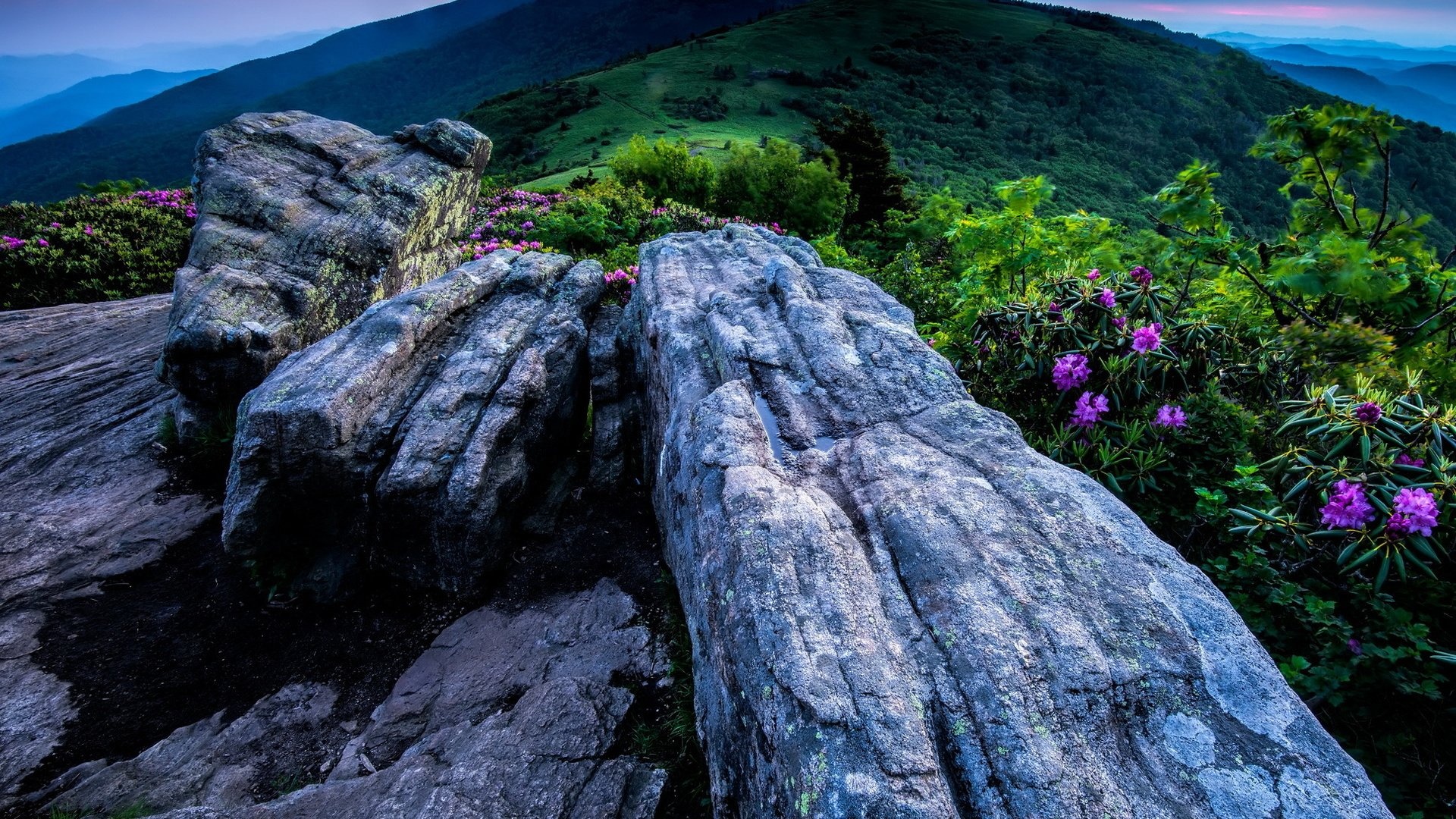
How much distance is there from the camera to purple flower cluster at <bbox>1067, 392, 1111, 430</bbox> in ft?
24.4

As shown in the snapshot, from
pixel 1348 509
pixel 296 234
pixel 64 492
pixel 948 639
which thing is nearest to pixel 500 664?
pixel 948 639

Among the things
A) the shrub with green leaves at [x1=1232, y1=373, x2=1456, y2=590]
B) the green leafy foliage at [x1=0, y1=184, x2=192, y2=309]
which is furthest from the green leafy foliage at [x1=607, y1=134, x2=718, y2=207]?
the shrub with green leaves at [x1=1232, y1=373, x2=1456, y2=590]

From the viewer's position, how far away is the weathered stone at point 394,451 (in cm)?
819

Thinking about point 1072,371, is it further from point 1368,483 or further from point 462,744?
Answer: point 462,744

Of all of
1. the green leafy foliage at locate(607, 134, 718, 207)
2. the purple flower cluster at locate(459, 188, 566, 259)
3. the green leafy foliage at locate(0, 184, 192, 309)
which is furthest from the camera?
the green leafy foliage at locate(607, 134, 718, 207)

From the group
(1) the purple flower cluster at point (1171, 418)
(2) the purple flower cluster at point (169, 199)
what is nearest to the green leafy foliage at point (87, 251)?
(2) the purple flower cluster at point (169, 199)

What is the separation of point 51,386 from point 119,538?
19.0 feet

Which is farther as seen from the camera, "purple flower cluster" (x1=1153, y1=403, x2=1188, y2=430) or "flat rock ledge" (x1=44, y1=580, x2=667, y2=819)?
"purple flower cluster" (x1=1153, y1=403, x2=1188, y2=430)

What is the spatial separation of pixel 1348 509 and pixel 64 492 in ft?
57.3

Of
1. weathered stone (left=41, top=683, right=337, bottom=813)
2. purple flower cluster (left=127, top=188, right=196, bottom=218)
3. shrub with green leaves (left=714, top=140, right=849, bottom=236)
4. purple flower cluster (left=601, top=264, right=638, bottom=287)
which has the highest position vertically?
purple flower cluster (left=127, top=188, right=196, bottom=218)

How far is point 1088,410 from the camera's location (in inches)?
295

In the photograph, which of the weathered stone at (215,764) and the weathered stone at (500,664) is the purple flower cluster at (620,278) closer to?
the weathered stone at (500,664)

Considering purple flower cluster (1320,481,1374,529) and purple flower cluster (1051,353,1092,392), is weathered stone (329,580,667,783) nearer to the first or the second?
purple flower cluster (1051,353,1092,392)

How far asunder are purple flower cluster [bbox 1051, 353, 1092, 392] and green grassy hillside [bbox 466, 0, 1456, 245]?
47.2 meters
